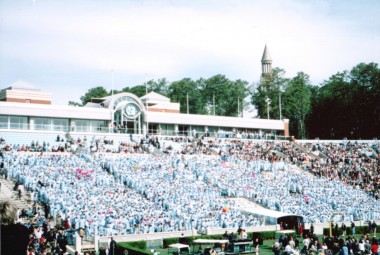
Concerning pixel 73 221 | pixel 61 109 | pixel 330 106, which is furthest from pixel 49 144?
pixel 330 106

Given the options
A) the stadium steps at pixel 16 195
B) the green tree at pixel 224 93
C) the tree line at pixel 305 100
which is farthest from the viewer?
the green tree at pixel 224 93

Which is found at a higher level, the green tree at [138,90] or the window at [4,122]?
the green tree at [138,90]

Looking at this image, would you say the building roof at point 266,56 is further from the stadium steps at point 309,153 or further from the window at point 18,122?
the window at point 18,122

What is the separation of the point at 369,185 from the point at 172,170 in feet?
71.3

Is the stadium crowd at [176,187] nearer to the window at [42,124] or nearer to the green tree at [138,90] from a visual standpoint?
the window at [42,124]

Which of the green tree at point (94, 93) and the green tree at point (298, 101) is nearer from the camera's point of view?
the green tree at point (298, 101)

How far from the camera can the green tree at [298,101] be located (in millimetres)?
84750

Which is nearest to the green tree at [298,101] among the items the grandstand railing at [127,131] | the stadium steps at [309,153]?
the grandstand railing at [127,131]

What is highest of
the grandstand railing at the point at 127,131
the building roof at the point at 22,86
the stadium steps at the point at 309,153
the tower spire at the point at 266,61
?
the tower spire at the point at 266,61

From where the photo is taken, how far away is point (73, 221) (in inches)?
1051

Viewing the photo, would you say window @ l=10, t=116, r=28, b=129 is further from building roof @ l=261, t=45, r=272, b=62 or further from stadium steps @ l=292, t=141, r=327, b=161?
building roof @ l=261, t=45, r=272, b=62

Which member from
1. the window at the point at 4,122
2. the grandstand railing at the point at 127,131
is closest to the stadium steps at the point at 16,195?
the grandstand railing at the point at 127,131

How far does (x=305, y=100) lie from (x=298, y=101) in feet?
4.44

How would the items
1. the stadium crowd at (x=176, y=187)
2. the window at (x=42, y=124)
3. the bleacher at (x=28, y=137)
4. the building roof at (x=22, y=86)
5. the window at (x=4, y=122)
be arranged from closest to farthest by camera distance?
the stadium crowd at (x=176, y=187), the bleacher at (x=28, y=137), the window at (x=4, y=122), the window at (x=42, y=124), the building roof at (x=22, y=86)
